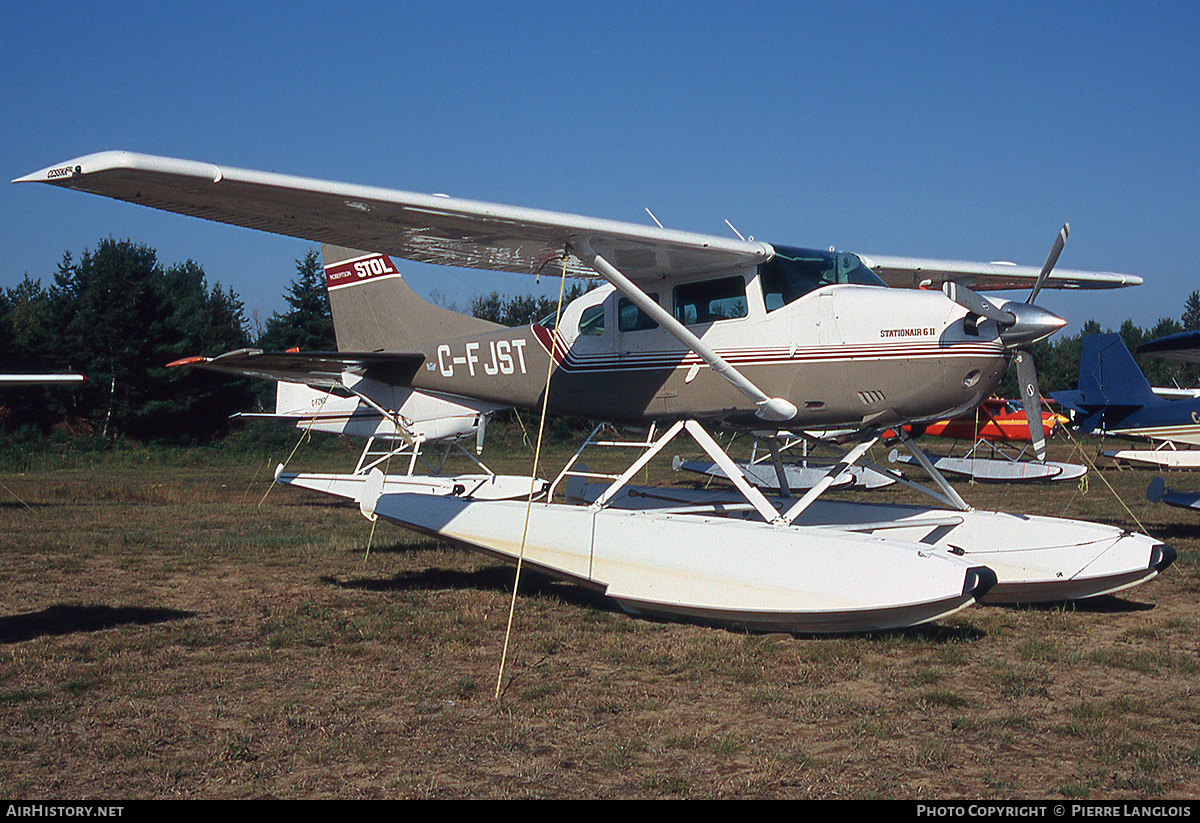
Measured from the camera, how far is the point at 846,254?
7.41 m

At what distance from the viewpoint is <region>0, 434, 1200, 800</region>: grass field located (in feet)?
11.9

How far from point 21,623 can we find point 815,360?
6322mm

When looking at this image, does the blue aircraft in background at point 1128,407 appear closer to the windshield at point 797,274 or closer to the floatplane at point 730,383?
the floatplane at point 730,383

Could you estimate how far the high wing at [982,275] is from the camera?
9.27 m

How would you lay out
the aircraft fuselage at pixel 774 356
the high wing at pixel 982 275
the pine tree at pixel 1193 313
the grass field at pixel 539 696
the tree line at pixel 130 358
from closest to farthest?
the grass field at pixel 539 696 → the aircraft fuselage at pixel 774 356 → the high wing at pixel 982 275 → the tree line at pixel 130 358 → the pine tree at pixel 1193 313

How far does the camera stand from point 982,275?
9453 millimetres

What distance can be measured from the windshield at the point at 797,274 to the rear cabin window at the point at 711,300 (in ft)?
0.71

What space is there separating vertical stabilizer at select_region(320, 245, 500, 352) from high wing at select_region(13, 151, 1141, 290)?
4.19 m

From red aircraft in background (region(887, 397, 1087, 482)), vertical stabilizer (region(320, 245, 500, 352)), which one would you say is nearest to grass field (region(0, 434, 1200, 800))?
vertical stabilizer (region(320, 245, 500, 352))

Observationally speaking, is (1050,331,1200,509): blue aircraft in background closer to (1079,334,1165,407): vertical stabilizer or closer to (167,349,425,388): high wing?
(1079,334,1165,407): vertical stabilizer

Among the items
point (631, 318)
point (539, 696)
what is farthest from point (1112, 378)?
point (539, 696)

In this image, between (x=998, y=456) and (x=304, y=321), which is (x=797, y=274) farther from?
(x=304, y=321)

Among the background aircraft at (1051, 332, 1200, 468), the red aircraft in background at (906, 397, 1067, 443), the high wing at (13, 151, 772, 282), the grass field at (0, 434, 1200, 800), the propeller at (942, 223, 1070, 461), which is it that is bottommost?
the grass field at (0, 434, 1200, 800)

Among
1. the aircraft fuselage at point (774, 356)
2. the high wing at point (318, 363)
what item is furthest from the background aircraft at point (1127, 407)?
the high wing at point (318, 363)
